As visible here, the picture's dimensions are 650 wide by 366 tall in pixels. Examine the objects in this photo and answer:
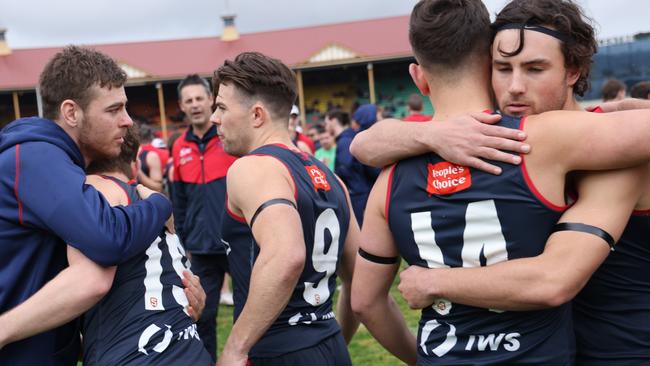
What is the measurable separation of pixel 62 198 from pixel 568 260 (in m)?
1.63

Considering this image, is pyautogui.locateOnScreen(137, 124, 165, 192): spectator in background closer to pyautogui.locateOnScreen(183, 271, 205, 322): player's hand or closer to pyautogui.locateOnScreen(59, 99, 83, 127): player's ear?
pyautogui.locateOnScreen(183, 271, 205, 322): player's hand

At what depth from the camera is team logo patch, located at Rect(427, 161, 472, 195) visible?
6.63 feet

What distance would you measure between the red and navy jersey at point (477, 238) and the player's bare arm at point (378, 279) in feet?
0.33

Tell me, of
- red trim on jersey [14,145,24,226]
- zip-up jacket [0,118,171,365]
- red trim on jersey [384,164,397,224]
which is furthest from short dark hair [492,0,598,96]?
red trim on jersey [14,145,24,226]

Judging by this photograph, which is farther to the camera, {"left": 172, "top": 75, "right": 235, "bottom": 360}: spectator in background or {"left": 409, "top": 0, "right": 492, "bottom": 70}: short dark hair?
{"left": 172, "top": 75, "right": 235, "bottom": 360}: spectator in background

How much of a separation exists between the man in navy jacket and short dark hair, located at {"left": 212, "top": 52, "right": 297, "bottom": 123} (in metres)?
0.63

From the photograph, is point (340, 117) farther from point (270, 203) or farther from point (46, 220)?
point (46, 220)

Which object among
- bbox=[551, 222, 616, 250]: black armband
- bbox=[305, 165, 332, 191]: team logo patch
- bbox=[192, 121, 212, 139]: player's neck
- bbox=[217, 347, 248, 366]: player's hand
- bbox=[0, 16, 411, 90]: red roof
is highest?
bbox=[0, 16, 411, 90]: red roof

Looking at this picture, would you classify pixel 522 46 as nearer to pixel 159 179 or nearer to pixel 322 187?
pixel 322 187

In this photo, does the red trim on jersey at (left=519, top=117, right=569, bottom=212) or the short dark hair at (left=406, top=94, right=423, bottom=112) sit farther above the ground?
the short dark hair at (left=406, top=94, right=423, bottom=112)

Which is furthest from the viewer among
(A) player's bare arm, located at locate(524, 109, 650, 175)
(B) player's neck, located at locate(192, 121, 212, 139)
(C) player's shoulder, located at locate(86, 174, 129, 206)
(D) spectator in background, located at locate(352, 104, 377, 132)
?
(D) spectator in background, located at locate(352, 104, 377, 132)

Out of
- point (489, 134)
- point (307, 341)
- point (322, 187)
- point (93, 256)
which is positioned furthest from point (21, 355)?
point (489, 134)

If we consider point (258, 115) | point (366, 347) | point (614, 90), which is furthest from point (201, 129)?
point (614, 90)

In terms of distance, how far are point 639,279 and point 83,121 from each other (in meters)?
2.08
